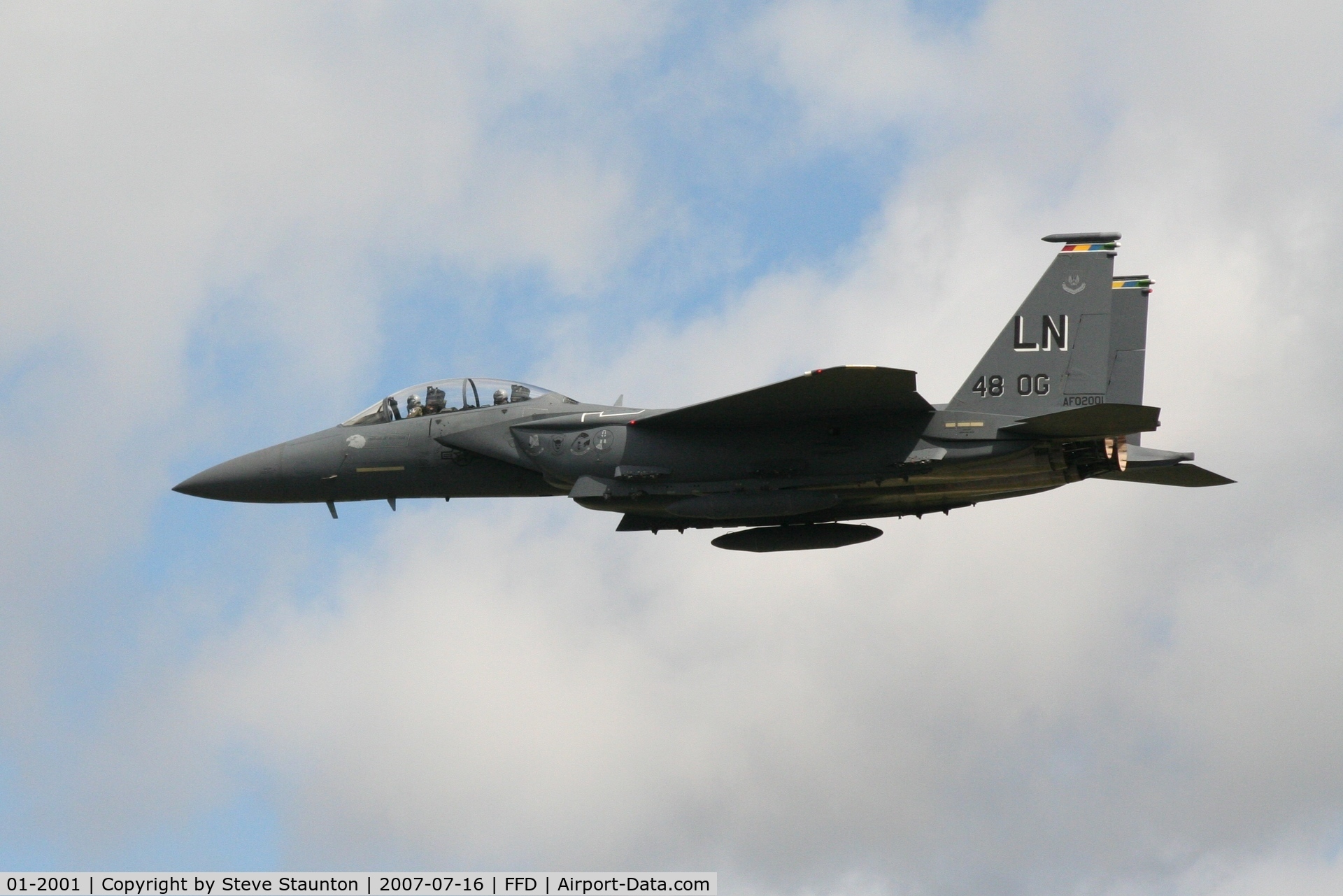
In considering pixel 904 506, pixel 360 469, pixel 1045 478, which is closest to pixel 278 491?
pixel 360 469

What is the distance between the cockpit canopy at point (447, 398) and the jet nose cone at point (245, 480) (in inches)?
55.2

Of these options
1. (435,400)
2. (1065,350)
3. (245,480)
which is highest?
(1065,350)

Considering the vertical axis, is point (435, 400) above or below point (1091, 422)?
above

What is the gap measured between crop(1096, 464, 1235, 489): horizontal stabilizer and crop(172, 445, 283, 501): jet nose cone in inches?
540

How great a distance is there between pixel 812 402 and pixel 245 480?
9.88 meters

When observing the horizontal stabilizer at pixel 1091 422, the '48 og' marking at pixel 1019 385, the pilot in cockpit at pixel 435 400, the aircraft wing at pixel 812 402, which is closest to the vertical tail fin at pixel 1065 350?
the '48 og' marking at pixel 1019 385

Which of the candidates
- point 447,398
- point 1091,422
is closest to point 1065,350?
point 1091,422

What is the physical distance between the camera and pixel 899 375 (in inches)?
886

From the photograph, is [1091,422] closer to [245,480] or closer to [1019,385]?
[1019,385]

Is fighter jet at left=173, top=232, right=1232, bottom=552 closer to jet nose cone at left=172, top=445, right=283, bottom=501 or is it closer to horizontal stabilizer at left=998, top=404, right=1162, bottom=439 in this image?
horizontal stabilizer at left=998, top=404, right=1162, bottom=439

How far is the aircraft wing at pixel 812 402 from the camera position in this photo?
73.7 ft

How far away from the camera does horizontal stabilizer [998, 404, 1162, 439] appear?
Answer: 22.3 meters

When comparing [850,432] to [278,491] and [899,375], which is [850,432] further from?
[278,491]

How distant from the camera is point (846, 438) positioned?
23.9m
